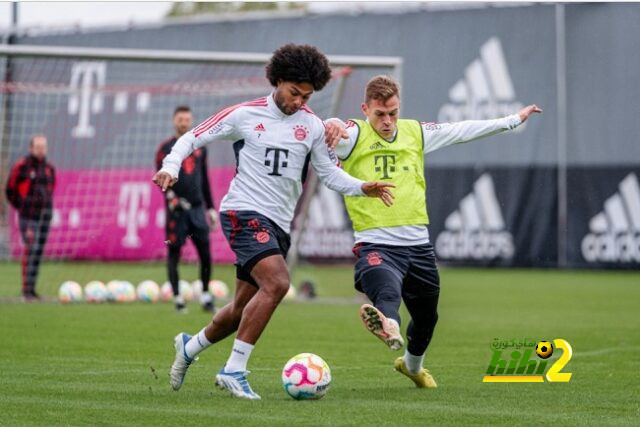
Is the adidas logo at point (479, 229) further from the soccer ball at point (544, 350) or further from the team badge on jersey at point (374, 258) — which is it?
the team badge on jersey at point (374, 258)

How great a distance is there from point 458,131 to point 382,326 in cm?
204

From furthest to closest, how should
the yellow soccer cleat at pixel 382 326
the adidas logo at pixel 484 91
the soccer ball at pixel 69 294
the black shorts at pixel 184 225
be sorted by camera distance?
the adidas logo at pixel 484 91 → the soccer ball at pixel 69 294 → the black shorts at pixel 184 225 → the yellow soccer cleat at pixel 382 326

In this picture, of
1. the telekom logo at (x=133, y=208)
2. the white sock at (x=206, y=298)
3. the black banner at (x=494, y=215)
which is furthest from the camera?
the telekom logo at (x=133, y=208)

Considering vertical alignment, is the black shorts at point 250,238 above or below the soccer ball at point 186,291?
above

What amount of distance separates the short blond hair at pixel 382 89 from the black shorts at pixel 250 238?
107cm

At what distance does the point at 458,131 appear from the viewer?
839cm

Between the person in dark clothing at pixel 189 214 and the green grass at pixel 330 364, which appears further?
the person in dark clothing at pixel 189 214

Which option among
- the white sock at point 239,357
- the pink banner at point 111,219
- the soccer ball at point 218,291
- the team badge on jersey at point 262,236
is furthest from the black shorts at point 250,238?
the pink banner at point 111,219

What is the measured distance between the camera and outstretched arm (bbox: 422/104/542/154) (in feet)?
27.3

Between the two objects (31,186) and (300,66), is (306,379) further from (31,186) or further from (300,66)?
(31,186)

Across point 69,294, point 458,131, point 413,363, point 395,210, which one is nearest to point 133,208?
point 69,294

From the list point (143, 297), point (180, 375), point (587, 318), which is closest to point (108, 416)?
point (180, 375)

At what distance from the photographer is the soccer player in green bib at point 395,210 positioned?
25.9 feet

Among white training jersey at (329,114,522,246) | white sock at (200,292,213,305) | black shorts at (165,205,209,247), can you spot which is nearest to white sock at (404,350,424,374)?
white training jersey at (329,114,522,246)
